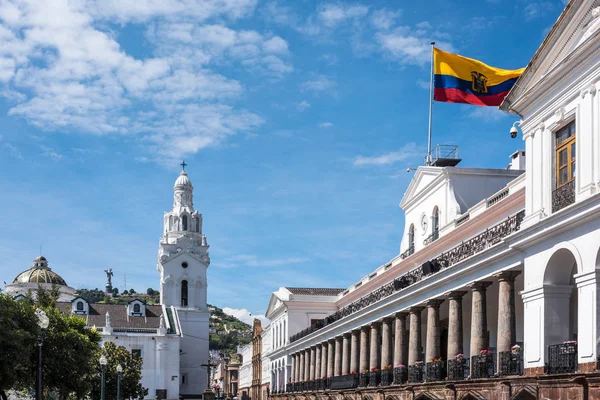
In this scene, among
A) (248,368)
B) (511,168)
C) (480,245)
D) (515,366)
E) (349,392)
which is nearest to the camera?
(515,366)

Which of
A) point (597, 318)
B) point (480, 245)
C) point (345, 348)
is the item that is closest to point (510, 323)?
point (480, 245)

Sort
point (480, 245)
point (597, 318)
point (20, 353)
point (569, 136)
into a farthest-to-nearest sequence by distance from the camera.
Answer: point (20, 353), point (480, 245), point (569, 136), point (597, 318)

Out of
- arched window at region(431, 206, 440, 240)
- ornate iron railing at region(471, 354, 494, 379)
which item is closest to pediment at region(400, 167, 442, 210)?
arched window at region(431, 206, 440, 240)

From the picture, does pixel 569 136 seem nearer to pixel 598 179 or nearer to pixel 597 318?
pixel 598 179

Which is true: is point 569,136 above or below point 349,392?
above

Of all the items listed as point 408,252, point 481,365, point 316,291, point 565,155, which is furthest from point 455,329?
point 316,291

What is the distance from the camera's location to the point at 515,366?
81.6 feet

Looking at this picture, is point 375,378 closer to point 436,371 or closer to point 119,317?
point 436,371

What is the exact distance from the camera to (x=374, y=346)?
44.4m

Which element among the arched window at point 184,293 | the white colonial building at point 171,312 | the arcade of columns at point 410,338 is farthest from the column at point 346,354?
the arched window at point 184,293

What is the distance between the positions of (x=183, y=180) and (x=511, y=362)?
341 ft

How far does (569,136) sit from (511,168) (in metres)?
20.5

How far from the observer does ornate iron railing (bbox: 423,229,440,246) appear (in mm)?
41891

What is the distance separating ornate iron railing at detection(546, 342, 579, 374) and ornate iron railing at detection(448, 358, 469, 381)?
7.37 m
